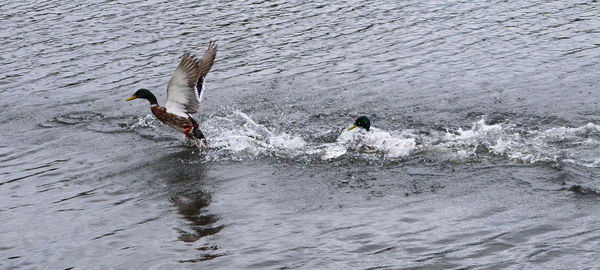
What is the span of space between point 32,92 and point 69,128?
2.63m

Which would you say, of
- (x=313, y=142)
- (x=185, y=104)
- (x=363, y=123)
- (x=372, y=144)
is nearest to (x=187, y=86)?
(x=185, y=104)

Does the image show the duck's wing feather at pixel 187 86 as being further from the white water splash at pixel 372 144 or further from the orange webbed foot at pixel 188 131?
the white water splash at pixel 372 144

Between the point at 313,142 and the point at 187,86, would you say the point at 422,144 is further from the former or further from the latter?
the point at 187,86

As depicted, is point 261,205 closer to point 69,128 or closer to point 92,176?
point 92,176

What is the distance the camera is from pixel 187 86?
38.5 ft

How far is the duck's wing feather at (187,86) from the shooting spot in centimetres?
1138

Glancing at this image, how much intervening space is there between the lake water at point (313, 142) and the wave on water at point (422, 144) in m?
0.04

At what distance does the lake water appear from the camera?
8.27m

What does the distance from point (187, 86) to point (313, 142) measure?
7.31ft

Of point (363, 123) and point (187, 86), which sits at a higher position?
point (187, 86)

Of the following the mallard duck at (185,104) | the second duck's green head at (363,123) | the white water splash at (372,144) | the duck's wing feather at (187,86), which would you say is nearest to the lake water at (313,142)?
the white water splash at (372,144)


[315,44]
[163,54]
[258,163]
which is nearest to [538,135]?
[258,163]

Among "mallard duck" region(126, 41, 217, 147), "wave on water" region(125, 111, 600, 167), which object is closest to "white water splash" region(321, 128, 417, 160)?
"wave on water" region(125, 111, 600, 167)

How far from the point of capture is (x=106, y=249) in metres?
8.48
